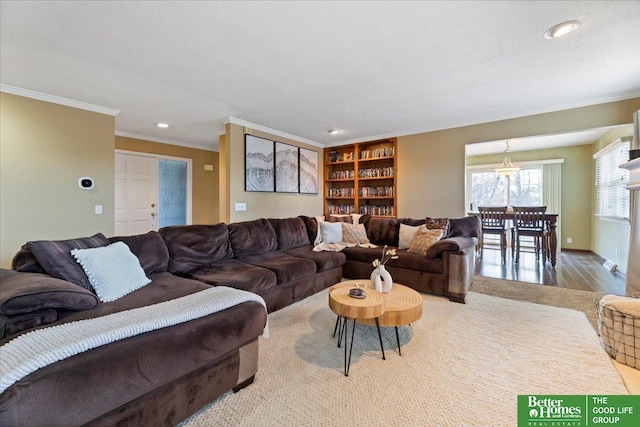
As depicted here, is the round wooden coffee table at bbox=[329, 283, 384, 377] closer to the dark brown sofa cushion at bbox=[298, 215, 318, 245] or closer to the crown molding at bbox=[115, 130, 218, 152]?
the dark brown sofa cushion at bbox=[298, 215, 318, 245]

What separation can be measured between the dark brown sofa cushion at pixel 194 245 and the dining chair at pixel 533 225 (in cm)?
478

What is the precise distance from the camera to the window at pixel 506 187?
21.4ft

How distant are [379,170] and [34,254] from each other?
192 inches

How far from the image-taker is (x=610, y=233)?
15.4ft

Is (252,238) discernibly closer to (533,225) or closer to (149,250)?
(149,250)

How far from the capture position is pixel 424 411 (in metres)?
1.44

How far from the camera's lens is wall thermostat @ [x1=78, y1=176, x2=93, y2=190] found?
3.47 m

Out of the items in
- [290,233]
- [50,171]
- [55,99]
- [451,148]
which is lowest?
[290,233]

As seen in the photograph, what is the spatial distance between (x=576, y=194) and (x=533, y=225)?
2.35 meters

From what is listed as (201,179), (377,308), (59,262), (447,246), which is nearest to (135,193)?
→ (201,179)

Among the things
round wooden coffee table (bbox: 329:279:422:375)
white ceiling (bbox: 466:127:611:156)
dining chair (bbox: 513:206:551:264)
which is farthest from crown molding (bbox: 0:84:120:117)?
dining chair (bbox: 513:206:551:264)

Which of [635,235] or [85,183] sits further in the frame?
[85,183]

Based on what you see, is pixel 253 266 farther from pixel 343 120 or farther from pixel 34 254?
pixel 343 120

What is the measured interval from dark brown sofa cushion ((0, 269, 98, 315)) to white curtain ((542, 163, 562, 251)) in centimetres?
809
